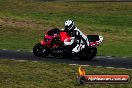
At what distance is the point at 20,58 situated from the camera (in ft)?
75.2

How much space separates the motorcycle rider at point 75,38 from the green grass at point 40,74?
9.31 feet

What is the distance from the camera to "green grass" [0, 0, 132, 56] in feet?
111

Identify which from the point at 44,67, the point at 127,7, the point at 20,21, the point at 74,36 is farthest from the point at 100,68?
the point at 127,7

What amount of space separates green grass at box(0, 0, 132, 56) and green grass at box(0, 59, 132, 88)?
8.22 meters

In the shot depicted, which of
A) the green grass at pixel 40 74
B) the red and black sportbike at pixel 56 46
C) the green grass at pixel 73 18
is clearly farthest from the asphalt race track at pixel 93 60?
the green grass at pixel 73 18

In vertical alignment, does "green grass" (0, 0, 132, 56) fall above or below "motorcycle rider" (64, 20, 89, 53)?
below

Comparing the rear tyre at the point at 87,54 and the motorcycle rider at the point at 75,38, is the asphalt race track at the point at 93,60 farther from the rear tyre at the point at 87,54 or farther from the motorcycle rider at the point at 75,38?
the motorcycle rider at the point at 75,38

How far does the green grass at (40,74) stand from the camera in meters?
15.2

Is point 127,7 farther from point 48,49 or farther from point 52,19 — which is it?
point 48,49

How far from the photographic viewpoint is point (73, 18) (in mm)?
55375

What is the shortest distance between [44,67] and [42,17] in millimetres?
36686

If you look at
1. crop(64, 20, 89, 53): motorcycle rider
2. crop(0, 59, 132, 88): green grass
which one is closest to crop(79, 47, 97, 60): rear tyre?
crop(64, 20, 89, 53): motorcycle rider

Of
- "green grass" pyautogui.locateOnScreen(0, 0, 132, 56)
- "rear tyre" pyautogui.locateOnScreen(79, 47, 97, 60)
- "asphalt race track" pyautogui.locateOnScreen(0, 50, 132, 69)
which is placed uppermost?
"rear tyre" pyautogui.locateOnScreen(79, 47, 97, 60)

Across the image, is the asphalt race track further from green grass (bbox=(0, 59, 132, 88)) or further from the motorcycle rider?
green grass (bbox=(0, 59, 132, 88))
